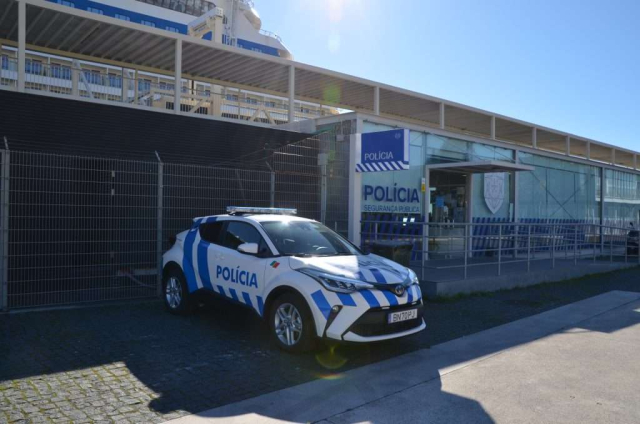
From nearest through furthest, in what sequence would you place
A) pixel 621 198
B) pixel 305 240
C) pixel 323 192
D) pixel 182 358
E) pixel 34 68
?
pixel 182 358
pixel 305 240
pixel 323 192
pixel 34 68
pixel 621 198

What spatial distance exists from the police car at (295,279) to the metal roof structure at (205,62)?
930 cm

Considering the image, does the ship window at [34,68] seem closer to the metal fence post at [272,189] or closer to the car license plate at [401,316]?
the metal fence post at [272,189]

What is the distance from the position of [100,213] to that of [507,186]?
43.8ft

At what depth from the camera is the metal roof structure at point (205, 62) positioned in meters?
15.4

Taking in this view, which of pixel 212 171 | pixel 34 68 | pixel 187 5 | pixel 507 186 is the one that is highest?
pixel 187 5

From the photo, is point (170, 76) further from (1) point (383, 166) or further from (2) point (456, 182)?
(1) point (383, 166)

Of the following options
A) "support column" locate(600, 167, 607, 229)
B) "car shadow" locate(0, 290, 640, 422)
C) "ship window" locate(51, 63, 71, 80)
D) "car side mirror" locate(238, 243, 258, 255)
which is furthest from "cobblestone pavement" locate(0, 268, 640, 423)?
"support column" locate(600, 167, 607, 229)

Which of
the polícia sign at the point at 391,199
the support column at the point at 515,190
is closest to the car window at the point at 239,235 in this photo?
the polícia sign at the point at 391,199

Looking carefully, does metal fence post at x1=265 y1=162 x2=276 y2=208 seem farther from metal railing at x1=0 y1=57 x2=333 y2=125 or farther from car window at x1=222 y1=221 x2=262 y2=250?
metal railing at x1=0 y1=57 x2=333 y2=125

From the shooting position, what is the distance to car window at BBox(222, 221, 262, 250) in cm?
701

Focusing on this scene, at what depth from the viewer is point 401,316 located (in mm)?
6043

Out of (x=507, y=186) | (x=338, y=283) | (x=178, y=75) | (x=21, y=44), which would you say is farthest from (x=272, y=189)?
(x=507, y=186)

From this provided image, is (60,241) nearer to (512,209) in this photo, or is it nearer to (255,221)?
(255,221)

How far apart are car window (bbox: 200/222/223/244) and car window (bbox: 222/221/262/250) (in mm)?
195
